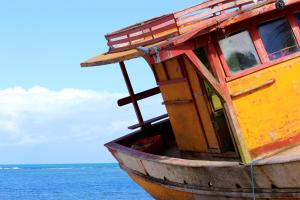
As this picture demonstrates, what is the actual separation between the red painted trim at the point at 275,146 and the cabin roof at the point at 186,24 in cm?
213

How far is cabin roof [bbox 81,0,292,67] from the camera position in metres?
9.35

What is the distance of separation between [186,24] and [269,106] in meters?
2.16

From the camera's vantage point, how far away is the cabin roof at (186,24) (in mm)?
9352

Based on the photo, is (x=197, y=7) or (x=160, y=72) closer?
(x=197, y=7)

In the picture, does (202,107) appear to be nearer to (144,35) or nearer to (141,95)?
(144,35)

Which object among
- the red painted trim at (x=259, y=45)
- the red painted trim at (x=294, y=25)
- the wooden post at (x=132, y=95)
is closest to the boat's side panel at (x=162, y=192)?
the wooden post at (x=132, y=95)

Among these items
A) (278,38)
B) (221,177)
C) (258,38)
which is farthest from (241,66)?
(221,177)

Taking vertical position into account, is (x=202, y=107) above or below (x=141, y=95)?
below

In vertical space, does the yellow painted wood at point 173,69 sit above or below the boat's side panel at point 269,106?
above

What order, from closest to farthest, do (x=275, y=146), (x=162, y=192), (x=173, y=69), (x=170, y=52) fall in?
(x=170, y=52) < (x=275, y=146) < (x=173, y=69) < (x=162, y=192)

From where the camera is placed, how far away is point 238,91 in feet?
31.7

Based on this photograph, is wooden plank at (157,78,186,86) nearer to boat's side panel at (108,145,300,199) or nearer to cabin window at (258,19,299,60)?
boat's side panel at (108,145,300,199)

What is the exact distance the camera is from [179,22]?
33.2 feet

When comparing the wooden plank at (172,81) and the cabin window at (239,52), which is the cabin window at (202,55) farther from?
the wooden plank at (172,81)
